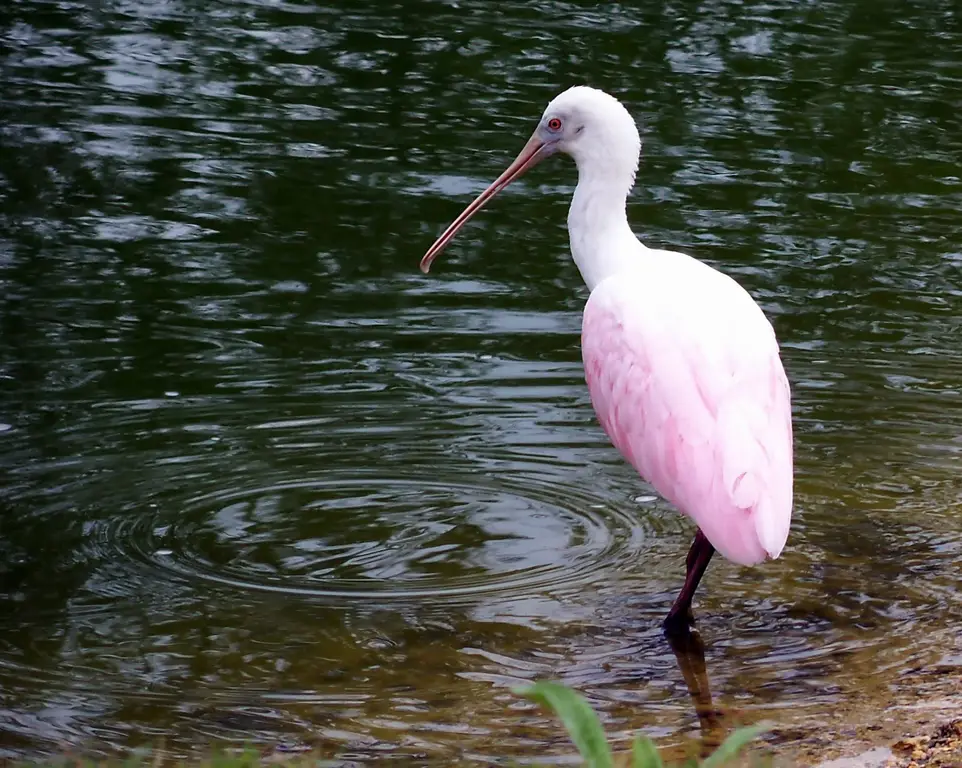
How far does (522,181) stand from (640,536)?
6.27m

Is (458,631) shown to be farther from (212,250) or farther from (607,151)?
(212,250)

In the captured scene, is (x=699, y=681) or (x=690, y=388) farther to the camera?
(x=690, y=388)

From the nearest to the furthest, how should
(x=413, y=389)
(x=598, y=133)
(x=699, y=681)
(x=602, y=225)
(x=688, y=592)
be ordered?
(x=699, y=681)
(x=688, y=592)
(x=602, y=225)
(x=598, y=133)
(x=413, y=389)

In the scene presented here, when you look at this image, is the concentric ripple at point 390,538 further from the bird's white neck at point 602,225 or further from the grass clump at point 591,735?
the grass clump at point 591,735

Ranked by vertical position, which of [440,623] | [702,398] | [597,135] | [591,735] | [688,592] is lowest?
[440,623]

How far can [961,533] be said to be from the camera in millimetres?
7797

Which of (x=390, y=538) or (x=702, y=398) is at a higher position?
(x=702, y=398)

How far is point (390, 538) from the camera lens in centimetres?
773

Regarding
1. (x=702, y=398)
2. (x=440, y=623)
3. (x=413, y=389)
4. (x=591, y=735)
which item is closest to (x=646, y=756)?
(x=591, y=735)

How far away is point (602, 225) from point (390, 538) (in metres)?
1.56

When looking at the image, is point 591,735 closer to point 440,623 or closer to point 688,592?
point 688,592

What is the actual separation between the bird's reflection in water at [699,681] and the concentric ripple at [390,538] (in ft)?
1.96

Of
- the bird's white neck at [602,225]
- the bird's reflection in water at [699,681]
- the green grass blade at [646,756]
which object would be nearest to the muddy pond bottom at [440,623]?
the bird's reflection in water at [699,681]

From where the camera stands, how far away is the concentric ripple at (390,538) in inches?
289
